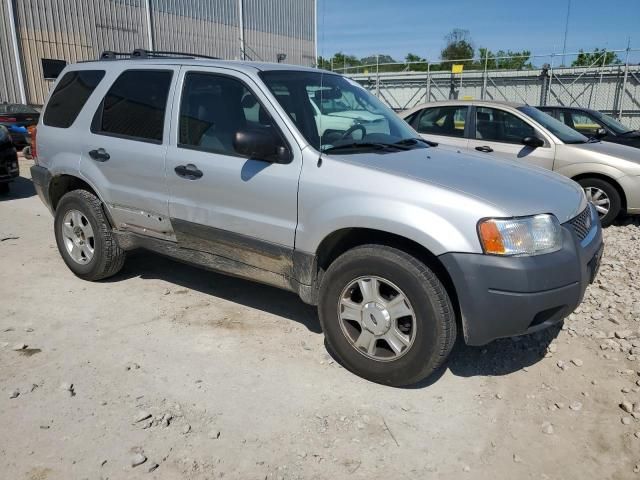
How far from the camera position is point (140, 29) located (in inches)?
896

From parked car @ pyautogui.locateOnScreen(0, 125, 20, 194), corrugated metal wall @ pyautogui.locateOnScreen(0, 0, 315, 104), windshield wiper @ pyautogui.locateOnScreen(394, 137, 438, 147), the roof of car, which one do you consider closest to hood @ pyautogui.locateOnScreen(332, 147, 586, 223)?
windshield wiper @ pyautogui.locateOnScreen(394, 137, 438, 147)

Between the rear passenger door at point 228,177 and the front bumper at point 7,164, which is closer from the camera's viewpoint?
the rear passenger door at point 228,177

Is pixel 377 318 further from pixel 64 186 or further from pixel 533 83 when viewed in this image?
pixel 533 83

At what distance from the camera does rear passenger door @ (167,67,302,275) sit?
3.47 m

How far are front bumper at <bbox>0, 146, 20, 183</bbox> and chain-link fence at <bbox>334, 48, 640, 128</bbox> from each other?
14752 millimetres

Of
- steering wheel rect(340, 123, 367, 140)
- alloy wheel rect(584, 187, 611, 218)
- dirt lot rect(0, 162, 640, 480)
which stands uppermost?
steering wheel rect(340, 123, 367, 140)

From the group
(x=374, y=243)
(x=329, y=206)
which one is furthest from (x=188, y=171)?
(x=374, y=243)

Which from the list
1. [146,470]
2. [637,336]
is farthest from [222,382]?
[637,336]

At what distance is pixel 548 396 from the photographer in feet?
10.6

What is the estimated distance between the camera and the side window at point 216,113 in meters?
3.66

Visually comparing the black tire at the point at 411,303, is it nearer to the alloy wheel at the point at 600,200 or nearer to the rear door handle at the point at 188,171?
the rear door handle at the point at 188,171

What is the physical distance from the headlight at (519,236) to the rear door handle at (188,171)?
78.7 inches

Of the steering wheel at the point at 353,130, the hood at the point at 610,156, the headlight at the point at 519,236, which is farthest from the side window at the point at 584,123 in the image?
the headlight at the point at 519,236

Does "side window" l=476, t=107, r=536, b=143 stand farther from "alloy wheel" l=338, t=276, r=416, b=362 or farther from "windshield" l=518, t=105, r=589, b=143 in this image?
"alloy wheel" l=338, t=276, r=416, b=362
